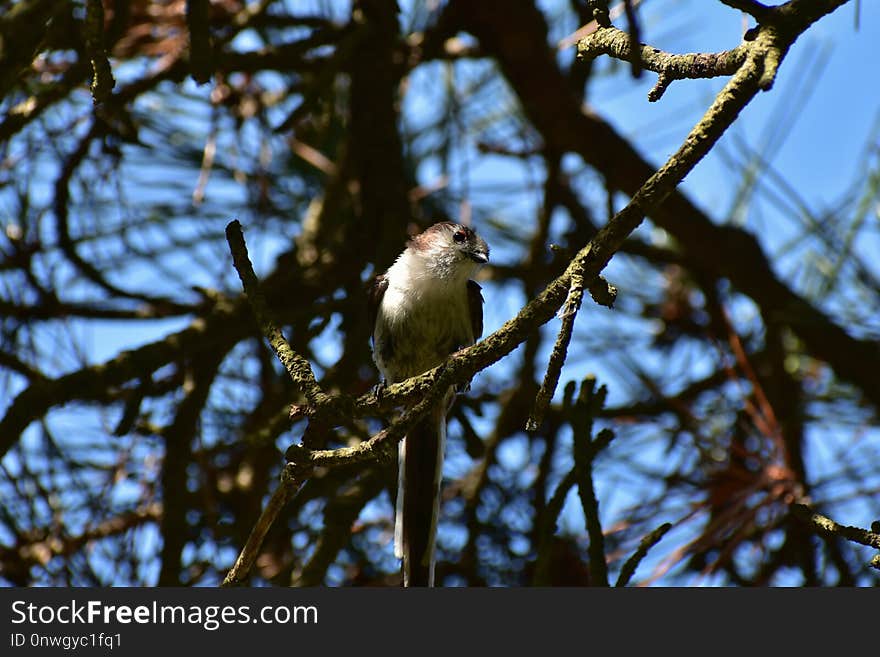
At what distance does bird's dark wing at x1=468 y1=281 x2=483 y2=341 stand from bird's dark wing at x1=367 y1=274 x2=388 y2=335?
0.31 meters

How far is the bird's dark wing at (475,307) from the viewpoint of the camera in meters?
3.76

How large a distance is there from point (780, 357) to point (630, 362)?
0.73 m

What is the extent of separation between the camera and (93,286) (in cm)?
376

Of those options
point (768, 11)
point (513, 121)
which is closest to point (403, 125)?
point (513, 121)

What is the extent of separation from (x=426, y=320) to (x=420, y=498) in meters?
0.61

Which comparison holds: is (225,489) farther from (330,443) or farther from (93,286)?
(93,286)

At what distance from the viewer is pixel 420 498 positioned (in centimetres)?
354

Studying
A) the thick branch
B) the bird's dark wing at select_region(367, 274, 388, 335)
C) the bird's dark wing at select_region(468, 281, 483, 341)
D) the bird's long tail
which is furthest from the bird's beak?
the thick branch

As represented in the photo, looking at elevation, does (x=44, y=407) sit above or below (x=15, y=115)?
below

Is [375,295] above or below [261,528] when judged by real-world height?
above

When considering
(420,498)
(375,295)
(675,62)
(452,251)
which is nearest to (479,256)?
(452,251)

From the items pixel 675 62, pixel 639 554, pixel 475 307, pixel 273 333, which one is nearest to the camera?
pixel 675 62

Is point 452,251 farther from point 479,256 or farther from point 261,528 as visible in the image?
point 261,528

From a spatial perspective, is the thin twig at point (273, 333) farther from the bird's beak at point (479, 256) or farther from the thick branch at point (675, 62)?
the bird's beak at point (479, 256)
